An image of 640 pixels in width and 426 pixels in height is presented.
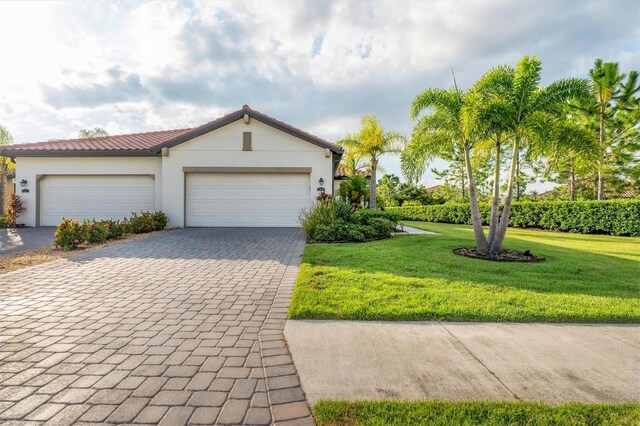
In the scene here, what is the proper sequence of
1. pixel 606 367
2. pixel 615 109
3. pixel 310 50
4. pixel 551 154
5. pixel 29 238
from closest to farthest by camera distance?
pixel 606 367 → pixel 551 154 → pixel 29 238 → pixel 310 50 → pixel 615 109

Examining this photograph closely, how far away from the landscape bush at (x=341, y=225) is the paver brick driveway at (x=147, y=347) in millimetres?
3965

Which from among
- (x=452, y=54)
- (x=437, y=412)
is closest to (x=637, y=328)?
(x=437, y=412)

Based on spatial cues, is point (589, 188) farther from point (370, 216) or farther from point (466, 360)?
point (466, 360)

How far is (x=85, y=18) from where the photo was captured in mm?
8406

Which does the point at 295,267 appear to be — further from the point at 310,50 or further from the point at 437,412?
the point at 310,50

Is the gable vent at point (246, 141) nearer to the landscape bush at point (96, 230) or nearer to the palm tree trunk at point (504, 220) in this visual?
the landscape bush at point (96, 230)

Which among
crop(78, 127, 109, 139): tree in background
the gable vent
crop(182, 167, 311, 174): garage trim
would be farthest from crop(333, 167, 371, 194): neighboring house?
crop(78, 127, 109, 139): tree in background

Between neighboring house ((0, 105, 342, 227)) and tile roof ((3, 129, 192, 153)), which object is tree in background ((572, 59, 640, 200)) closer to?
neighboring house ((0, 105, 342, 227))

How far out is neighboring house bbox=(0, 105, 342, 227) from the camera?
13.6m

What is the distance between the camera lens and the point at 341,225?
33.0ft

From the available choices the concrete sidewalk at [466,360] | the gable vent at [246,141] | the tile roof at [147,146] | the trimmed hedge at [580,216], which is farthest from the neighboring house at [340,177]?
the concrete sidewalk at [466,360]

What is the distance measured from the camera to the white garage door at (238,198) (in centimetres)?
1380

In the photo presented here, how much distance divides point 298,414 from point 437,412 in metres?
0.92

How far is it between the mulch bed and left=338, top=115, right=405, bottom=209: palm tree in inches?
445
